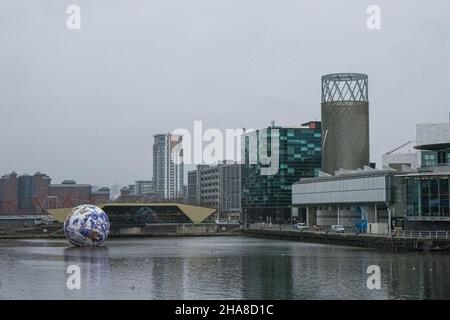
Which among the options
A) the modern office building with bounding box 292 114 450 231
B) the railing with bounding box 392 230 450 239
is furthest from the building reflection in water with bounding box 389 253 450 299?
the modern office building with bounding box 292 114 450 231

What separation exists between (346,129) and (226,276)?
125m

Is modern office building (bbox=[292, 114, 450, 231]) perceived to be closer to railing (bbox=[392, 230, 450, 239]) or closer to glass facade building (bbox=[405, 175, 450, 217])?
glass facade building (bbox=[405, 175, 450, 217])

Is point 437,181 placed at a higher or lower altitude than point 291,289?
higher

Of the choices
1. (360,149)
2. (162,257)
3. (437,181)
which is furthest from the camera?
(360,149)

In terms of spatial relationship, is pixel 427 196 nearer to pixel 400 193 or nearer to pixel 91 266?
pixel 400 193

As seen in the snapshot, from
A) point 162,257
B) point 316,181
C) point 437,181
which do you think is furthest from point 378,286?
point 316,181

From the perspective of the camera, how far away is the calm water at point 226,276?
3901 cm

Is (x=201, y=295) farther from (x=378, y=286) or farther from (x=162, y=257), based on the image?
(x=162, y=257)

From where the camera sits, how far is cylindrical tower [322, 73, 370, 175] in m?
168

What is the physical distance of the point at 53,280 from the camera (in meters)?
45.7

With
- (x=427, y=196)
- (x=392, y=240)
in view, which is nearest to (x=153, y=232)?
(x=427, y=196)

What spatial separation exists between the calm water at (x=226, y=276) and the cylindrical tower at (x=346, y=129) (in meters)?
101

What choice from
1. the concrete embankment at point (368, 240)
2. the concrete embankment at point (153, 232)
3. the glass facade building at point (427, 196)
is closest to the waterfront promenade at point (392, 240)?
the concrete embankment at point (368, 240)
